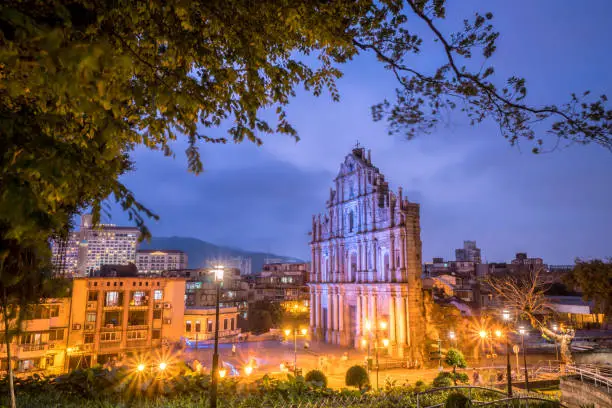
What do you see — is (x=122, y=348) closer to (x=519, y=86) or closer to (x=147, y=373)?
(x=147, y=373)

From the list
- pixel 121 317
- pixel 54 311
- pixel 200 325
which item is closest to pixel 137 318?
pixel 121 317

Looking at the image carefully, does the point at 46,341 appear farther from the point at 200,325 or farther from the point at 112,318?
the point at 200,325

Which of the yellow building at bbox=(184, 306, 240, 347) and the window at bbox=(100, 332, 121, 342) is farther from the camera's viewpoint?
the yellow building at bbox=(184, 306, 240, 347)

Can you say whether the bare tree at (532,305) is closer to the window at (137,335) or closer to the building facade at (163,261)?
the window at (137,335)

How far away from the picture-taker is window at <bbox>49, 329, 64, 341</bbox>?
28.6 metres

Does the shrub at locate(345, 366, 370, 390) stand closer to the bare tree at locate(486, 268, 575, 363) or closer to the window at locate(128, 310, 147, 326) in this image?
the bare tree at locate(486, 268, 575, 363)

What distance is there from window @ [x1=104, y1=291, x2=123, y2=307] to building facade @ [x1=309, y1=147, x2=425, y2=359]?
19.8 metres

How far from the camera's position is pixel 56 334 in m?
29.0

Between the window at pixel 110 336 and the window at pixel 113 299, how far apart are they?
2274 mm

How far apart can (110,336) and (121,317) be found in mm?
1635

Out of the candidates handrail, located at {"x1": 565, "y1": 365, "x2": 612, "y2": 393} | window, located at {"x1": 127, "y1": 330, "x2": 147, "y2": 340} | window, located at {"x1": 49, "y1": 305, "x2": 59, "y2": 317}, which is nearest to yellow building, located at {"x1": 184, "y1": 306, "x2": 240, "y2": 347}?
window, located at {"x1": 127, "y1": 330, "x2": 147, "y2": 340}

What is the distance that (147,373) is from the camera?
1018cm

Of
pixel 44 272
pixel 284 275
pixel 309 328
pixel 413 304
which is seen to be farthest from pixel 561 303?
pixel 44 272

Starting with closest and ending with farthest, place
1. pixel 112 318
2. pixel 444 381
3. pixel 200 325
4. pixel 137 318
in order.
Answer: pixel 444 381 < pixel 112 318 < pixel 137 318 < pixel 200 325
